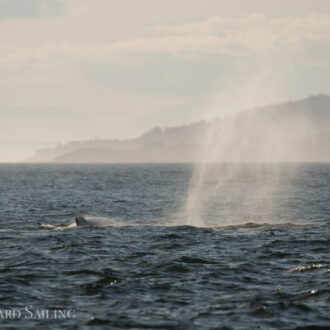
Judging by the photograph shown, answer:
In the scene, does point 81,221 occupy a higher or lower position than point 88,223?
higher

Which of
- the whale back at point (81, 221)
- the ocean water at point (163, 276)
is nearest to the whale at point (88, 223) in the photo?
the whale back at point (81, 221)

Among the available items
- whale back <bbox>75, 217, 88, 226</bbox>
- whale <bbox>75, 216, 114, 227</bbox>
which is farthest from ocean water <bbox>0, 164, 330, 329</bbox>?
whale back <bbox>75, 217, 88, 226</bbox>

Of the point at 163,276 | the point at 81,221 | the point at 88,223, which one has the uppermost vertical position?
the point at 81,221

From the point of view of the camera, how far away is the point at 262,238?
36781 millimetres

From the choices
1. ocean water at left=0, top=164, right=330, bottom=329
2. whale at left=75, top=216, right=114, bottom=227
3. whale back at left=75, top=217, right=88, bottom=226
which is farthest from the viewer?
whale back at left=75, top=217, right=88, bottom=226

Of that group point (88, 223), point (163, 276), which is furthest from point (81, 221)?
point (163, 276)

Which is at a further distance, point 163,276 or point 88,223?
point 88,223

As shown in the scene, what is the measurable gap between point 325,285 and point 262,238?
12.8 metres

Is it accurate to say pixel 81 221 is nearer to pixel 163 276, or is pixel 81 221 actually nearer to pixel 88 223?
pixel 88 223

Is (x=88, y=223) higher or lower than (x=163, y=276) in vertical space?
higher

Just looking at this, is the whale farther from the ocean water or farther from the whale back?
the ocean water

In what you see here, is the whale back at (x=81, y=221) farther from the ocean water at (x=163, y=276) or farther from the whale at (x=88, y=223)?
the ocean water at (x=163, y=276)

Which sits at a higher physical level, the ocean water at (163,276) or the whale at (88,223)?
the whale at (88,223)

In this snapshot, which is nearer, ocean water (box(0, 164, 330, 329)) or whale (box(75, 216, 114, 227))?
ocean water (box(0, 164, 330, 329))
